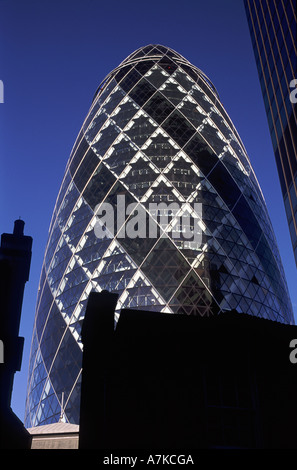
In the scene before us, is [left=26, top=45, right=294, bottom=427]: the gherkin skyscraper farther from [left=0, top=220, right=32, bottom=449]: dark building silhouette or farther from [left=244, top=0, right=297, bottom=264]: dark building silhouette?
[left=0, top=220, right=32, bottom=449]: dark building silhouette

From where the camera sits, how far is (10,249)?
16.5 metres

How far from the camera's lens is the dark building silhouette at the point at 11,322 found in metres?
14.1

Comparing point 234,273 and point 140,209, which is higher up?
point 140,209

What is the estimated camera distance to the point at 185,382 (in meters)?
12.5

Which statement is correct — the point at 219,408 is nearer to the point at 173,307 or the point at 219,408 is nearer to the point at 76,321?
the point at 173,307

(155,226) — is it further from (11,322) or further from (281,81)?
(11,322)

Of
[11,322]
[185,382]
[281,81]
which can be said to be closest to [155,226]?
[281,81]

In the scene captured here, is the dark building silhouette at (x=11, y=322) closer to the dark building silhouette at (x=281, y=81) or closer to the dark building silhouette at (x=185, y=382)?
the dark building silhouette at (x=185, y=382)

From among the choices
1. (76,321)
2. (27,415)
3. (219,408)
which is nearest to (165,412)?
(219,408)

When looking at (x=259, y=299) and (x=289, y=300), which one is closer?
Answer: (x=259, y=299)

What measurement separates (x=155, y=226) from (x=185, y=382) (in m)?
25.3

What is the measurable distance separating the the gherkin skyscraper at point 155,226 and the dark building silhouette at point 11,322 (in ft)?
57.4
